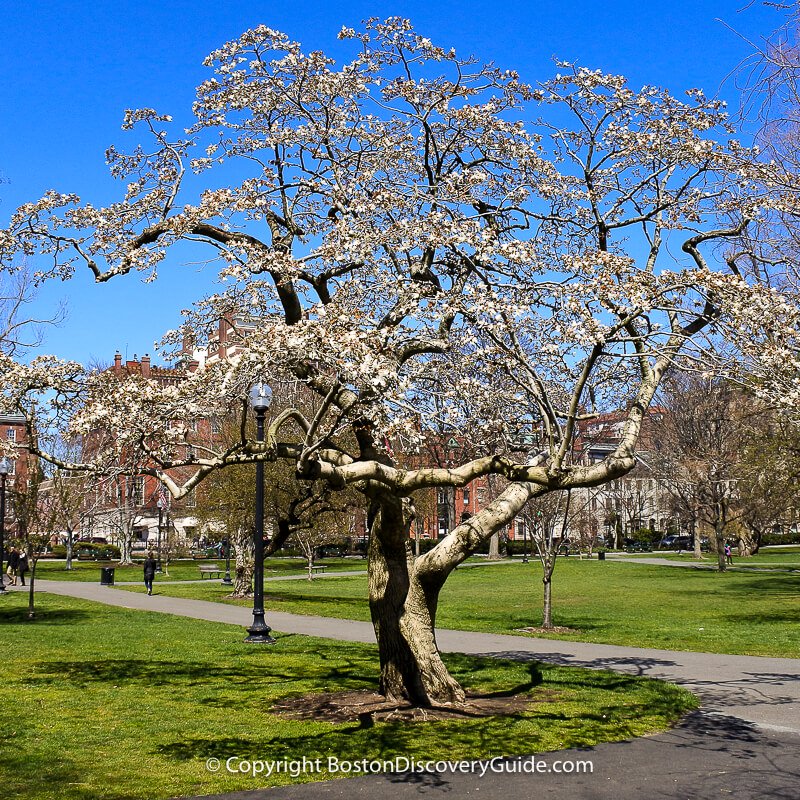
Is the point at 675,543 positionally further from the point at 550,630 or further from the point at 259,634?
the point at 259,634

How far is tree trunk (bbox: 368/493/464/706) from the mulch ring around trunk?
8.5 inches

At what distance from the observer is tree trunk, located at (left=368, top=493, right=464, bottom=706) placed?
9.88m

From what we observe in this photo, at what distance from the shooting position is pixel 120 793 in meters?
6.61

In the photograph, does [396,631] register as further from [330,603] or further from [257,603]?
[330,603]

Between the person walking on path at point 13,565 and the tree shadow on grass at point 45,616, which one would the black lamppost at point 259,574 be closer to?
the tree shadow on grass at point 45,616

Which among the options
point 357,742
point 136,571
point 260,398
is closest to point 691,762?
point 357,742

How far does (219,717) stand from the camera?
938 cm

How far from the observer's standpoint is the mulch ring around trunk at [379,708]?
9.27 m

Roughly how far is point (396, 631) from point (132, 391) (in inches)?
154

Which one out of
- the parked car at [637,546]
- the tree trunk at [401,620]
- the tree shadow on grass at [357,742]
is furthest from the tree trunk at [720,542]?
the tree shadow on grass at [357,742]

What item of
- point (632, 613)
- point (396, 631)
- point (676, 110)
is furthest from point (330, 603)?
point (676, 110)

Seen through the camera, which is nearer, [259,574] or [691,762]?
[691,762]

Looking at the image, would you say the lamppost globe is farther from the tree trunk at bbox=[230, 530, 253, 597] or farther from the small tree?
the tree trunk at bbox=[230, 530, 253, 597]

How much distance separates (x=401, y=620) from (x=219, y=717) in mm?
2197
